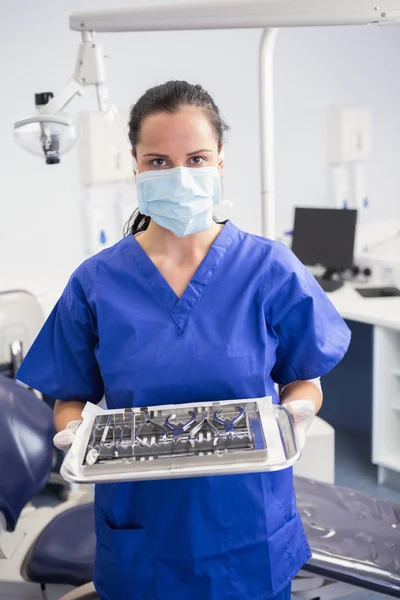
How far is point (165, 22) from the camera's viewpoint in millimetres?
1562

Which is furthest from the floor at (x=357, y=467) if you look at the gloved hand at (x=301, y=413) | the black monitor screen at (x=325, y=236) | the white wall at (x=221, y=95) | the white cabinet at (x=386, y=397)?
the gloved hand at (x=301, y=413)

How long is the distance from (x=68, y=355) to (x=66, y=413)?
104 millimetres

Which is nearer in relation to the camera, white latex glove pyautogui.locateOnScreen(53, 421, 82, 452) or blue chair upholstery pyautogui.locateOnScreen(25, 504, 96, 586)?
white latex glove pyautogui.locateOnScreen(53, 421, 82, 452)

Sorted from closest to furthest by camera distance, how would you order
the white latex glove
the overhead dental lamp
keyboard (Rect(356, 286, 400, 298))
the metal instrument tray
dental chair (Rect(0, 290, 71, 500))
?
1. the metal instrument tray
2. the white latex glove
3. the overhead dental lamp
4. dental chair (Rect(0, 290, 71, 500))
5. keyboard (Rect(356, 286, 400, 298))

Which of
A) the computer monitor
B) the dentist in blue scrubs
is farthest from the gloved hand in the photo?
the computer monitor

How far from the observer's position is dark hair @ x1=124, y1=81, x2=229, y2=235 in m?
1.22

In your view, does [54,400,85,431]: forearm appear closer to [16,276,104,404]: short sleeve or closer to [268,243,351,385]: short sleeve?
[16,276,104,404]: short sleeve

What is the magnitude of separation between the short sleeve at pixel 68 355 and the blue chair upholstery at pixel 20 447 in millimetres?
322

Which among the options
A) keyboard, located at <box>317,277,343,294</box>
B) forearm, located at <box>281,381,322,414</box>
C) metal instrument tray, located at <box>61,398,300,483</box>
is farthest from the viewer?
Answer: keyboard, located at <box>317,277,343,294</box>

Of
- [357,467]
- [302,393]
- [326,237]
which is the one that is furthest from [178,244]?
[326,237]

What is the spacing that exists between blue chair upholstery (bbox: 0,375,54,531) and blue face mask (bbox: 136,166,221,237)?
64 centimetres

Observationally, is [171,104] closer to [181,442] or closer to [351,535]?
A: [181,442]

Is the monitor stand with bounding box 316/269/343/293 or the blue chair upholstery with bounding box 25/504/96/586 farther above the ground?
the monitor stand with bounding box 316/269/343/293

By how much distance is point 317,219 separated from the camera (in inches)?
133
